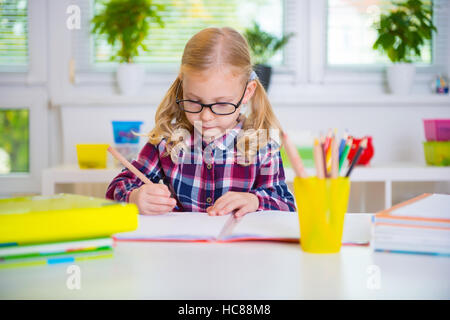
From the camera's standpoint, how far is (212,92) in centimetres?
118

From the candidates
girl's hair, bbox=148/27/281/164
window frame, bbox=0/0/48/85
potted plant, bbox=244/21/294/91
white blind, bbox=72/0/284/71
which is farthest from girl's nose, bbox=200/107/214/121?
window frame, bbox=0/0/48/85

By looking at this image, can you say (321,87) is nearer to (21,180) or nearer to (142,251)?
(21,180)

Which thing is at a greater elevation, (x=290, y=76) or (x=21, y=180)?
(x=290, y=76)

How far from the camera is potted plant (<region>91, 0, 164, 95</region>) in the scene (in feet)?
7.98

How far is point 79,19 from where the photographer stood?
2.56 m

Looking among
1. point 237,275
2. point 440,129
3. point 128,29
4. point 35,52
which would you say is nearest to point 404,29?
point 440,129

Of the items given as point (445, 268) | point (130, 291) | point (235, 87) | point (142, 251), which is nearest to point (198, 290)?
point (130, 291)

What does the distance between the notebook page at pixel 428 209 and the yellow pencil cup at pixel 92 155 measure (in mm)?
1539

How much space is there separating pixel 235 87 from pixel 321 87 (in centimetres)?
149

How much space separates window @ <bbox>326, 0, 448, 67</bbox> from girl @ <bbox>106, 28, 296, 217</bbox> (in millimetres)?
1405

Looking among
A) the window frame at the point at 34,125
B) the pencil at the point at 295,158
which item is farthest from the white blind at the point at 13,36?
the pencil at the point at 295,158

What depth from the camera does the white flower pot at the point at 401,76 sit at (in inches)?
99.8

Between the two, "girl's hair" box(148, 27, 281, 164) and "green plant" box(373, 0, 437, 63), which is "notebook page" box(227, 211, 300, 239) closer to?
"girl's hair" box(148, 27, 281, 164)

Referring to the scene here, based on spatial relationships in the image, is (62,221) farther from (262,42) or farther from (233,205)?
(262,42)
